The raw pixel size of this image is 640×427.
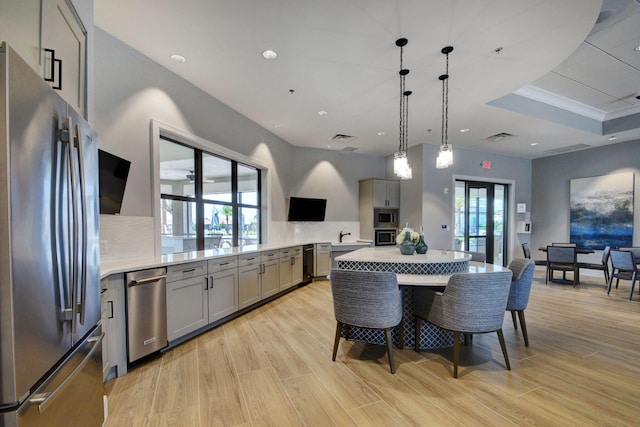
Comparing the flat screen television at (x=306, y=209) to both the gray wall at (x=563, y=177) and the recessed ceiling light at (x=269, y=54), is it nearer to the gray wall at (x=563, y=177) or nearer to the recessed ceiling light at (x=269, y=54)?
the recessed ceiling light at (x=269, y=54)

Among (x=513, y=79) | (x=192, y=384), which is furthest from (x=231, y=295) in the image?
(x=513, y=79)

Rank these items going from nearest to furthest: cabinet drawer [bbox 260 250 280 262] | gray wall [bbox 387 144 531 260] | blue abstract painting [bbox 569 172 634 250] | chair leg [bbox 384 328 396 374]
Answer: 1. chair leg [bbox 384 328 396 374]
2. cabinet drawer [bbox 260 250 280 262]
3. blue abstract painting [bbox 569 172 634 250]
4. gray wall [bbox 387 144 531 260]

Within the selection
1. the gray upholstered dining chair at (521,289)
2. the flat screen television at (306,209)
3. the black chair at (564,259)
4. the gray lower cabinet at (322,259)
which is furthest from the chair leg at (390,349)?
the black chair at (564,259)

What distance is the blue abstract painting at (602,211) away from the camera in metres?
6.13

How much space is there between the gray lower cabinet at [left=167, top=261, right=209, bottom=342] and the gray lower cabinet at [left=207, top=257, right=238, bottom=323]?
92mm

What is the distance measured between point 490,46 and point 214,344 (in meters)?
4.27

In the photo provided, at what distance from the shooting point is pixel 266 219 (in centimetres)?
554

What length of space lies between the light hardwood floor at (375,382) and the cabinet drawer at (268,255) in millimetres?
1106

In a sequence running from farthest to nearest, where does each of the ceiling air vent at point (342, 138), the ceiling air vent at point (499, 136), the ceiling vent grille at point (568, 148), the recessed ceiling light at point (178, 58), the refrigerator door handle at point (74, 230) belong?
the ceiling vent grille at point (568, 148) → the ceiling air vent at point (342, 138) → the ceiling air vent at point (499, 136) → the recessed ceiling light at point (178, 58) → the refrigerator door handle at point (74, 230)

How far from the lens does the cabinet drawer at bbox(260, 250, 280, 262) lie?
14.3 ft

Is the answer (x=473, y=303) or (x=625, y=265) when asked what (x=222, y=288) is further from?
(x=625, y=265)

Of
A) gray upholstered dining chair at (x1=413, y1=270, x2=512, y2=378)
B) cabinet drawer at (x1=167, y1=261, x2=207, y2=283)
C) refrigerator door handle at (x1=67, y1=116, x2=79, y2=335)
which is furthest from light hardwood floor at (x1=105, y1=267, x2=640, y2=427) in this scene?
refrigerator door handle at (x1=67, y1=116, x2=79, y2=335)

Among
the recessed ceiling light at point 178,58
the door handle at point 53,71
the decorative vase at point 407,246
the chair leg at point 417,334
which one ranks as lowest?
the chair leg at point 417,334

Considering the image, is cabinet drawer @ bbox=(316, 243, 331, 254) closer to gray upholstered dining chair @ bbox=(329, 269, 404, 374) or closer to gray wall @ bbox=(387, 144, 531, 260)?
gray wall @ bbox=(387, 144, 531, 260)
